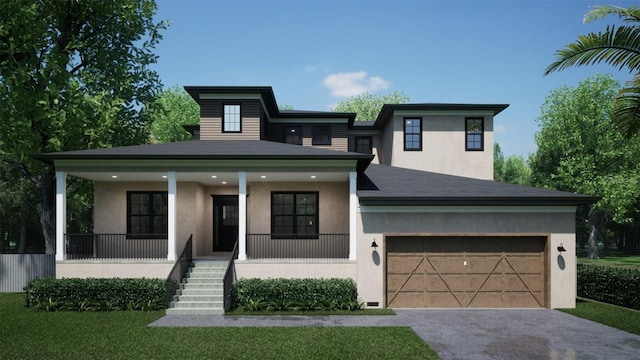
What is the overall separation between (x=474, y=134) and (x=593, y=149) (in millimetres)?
24068

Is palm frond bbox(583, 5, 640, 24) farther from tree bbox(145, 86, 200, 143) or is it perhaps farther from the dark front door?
tree bbox(145, 86, 200, 143)

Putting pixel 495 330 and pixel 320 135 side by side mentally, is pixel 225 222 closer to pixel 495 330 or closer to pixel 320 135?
pixel 320 135

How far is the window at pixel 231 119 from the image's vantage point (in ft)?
69.8

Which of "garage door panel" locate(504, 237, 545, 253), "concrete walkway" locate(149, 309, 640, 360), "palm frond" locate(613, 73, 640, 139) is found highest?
"palm frond" locate(613, 73, 640, 139)

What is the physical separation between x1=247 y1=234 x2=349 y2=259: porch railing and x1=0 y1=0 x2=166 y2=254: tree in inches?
373

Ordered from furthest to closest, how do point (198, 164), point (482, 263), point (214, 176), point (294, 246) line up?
point (294, 246) < point (214, 176) < point (198, 164) < point (482, 263)

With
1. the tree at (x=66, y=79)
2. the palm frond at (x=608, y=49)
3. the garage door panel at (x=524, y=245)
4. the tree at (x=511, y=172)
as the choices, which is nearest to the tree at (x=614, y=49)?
the palm frond at (x=608, y=49)

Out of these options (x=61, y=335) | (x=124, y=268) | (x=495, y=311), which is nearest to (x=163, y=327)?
(x=61, y=335)

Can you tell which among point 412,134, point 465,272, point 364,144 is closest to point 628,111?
point 465,272

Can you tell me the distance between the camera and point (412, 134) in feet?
79.2

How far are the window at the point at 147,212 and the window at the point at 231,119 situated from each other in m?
4.22

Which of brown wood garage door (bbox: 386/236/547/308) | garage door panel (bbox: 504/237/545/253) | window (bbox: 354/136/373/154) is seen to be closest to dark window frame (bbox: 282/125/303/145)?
window (bbox: 354/136/373/154)

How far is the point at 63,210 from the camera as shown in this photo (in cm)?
1658

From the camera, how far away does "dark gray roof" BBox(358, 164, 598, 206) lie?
51.0 ft
